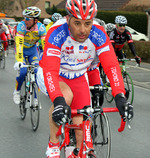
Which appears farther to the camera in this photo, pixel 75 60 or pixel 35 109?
pixel 35 109

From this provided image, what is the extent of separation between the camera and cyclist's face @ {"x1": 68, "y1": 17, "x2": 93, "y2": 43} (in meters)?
3.68

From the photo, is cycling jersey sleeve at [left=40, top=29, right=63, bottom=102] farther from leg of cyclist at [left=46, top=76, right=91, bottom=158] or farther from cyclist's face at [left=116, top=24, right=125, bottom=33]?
cyclist's face at [left=116, top=24, right=125, bottom=33]

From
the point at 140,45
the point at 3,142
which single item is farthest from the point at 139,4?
the point at 3,142

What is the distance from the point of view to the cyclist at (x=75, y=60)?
12.0ft

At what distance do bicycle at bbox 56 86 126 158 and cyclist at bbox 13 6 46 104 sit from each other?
10.9 feet

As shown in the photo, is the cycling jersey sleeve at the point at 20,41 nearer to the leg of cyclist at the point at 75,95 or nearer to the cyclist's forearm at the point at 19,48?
the cyclist's forearm at the point at 19,48

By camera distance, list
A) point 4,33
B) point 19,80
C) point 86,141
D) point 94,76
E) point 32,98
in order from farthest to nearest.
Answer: point 4,33 < point 19,80 < point 32,98 < point 94,76 < point 86,141

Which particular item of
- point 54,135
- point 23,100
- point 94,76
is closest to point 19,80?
point 23,100

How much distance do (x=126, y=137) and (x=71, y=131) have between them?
2.85m

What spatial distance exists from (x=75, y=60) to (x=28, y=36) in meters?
3.72

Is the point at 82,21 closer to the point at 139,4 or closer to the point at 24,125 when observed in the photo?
the point at 24,125

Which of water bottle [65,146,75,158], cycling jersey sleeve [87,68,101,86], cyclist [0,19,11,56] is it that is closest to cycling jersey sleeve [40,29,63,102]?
water bottle [65,146,75,158]

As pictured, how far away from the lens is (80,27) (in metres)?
3.70

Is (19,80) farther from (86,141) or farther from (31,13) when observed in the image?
(86,141)
